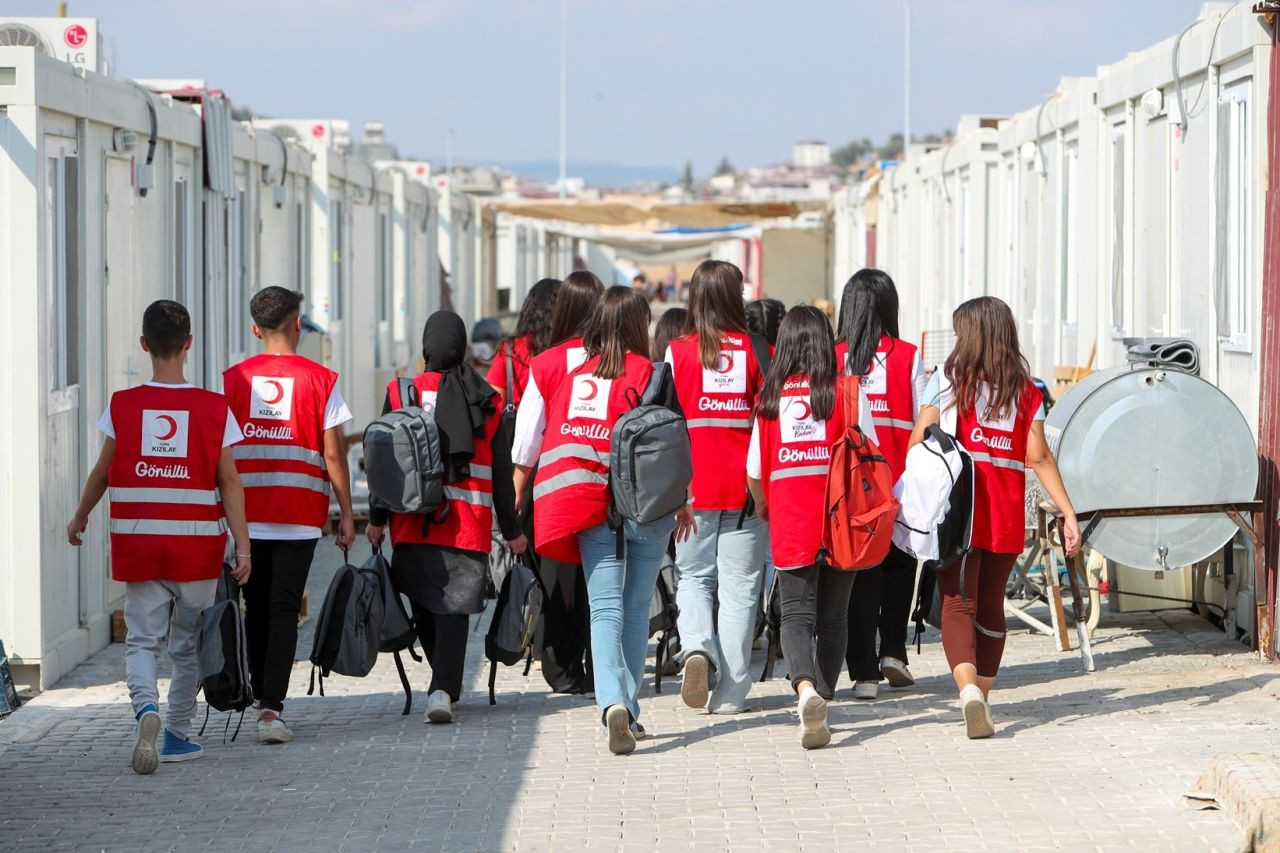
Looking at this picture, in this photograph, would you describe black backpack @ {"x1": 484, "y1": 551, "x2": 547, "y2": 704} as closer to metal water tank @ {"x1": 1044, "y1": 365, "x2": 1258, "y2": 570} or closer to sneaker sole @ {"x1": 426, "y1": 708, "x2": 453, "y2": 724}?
sneaker sole @ {"x1": 426, "y1": 708, "x2": 453, "y2": 724}

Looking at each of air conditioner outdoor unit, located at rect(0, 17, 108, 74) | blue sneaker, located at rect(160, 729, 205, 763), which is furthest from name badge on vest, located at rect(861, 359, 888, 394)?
air conditioner outdoor unit, located at rect(0, 17, 108, 74)

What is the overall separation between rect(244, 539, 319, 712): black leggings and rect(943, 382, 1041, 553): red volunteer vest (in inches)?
96.6

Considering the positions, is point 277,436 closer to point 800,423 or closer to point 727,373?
point 727,373

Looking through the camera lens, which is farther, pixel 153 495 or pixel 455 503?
pixel 455 503

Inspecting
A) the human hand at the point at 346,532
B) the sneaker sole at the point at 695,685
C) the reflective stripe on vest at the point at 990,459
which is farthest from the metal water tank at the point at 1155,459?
the human hand at the point at 346,532

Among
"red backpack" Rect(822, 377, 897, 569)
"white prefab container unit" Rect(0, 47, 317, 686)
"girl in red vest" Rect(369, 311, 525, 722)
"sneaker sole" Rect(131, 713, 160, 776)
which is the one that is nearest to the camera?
"sneaker sole" Rect(131, 713, 160, 776)

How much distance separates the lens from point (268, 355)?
22.4 feet

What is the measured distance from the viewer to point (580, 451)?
6.54 m

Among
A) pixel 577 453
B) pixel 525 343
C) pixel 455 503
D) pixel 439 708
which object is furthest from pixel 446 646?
pixel 525 343

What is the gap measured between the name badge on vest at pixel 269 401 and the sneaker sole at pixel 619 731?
1.62 meters

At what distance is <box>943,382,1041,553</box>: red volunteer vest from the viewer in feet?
22.1

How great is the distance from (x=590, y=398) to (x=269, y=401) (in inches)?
47.1

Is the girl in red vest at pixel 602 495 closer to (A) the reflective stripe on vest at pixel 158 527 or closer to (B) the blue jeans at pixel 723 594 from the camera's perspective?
(B) the blue jeans at pixel 723 594

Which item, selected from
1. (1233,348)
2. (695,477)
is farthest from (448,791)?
(1233,348)
